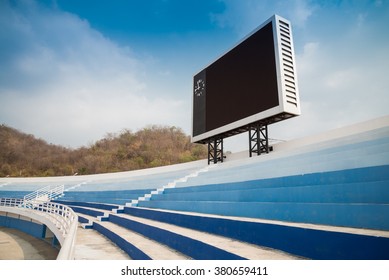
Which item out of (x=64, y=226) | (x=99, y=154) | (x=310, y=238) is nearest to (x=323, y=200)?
(x=310, y=238)

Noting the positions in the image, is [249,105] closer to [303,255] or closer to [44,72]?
[44,72]

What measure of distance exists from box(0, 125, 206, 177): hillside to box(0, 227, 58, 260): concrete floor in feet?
61.8

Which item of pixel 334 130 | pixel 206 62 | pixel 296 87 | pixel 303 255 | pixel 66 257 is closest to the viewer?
pixel 66 257

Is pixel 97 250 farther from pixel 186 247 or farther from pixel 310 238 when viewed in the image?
pixel 310 238

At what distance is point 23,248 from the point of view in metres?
9.85

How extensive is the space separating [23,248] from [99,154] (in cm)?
2935

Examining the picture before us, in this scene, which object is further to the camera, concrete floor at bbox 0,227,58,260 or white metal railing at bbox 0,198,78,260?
concrete floor at bbox 0,227,58,260

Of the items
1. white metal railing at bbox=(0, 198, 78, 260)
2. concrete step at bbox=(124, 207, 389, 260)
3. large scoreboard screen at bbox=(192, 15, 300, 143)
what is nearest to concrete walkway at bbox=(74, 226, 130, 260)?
white metal railing at bbox=(0, 198, 78, 260)

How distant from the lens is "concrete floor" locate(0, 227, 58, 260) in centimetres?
868

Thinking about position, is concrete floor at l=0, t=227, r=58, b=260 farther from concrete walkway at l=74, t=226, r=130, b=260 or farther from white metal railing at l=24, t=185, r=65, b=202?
concrete walkway at l=74, t=226, r=130, b=260
